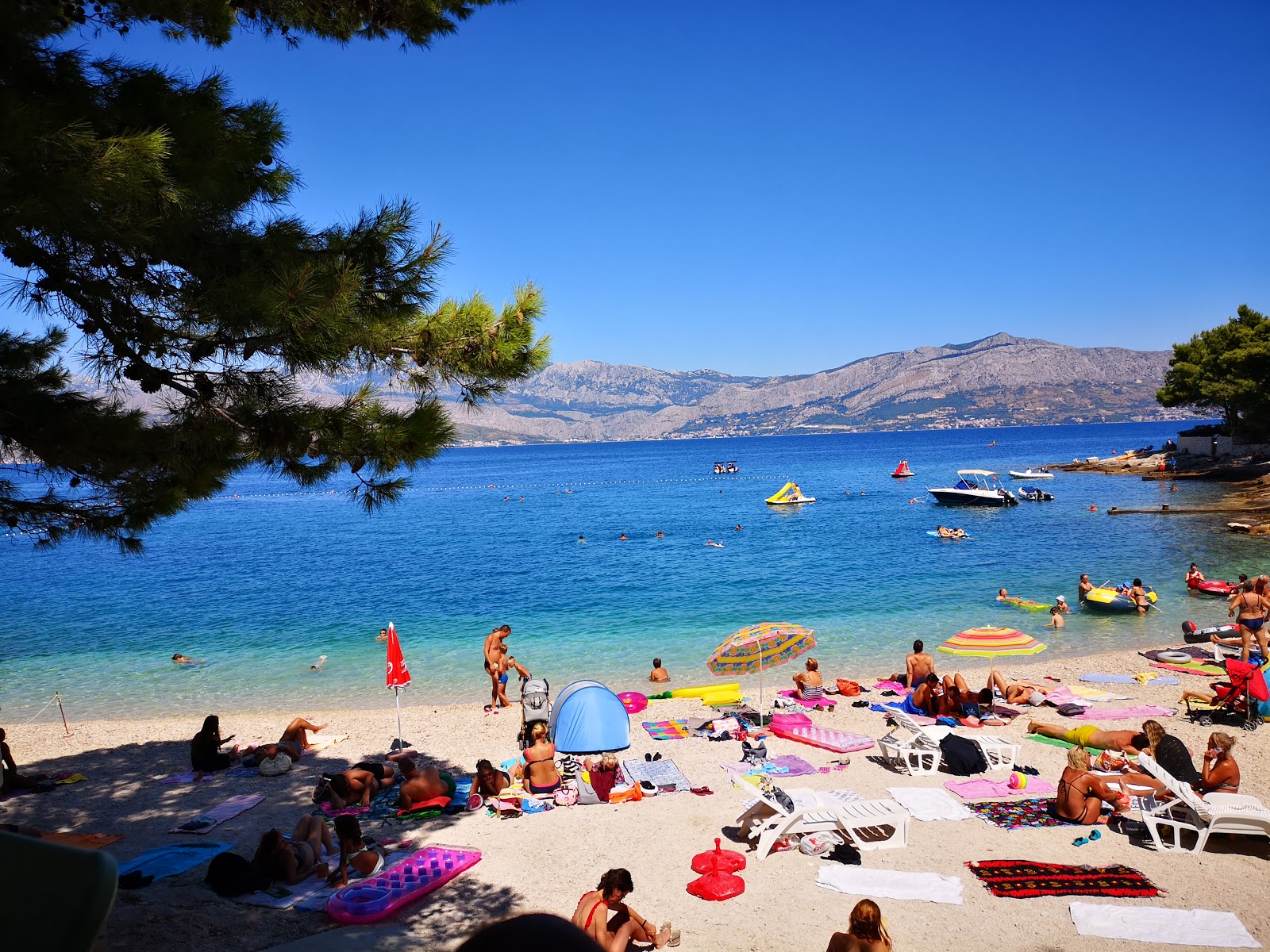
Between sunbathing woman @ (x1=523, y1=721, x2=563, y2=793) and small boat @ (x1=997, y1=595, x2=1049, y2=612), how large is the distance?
57.7ft

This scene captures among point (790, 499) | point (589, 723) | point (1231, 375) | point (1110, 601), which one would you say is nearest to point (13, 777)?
point (589, 723)

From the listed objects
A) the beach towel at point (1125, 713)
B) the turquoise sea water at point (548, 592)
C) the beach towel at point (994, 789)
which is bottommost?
the turquoise sea water at point (548, 592)

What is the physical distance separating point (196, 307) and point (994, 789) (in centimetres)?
1040

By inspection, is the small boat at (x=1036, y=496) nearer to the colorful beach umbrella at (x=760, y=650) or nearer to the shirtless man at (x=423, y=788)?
the colorful beach umbrella at (x=760, y=650)

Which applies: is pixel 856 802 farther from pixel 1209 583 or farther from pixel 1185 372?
pixel 1185 372

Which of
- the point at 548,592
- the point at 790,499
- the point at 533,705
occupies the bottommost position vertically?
the point at 548,592

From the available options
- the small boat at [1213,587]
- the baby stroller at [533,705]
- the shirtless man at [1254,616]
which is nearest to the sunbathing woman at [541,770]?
the baby stroller at [533,705]

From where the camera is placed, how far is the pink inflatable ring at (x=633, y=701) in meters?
15.4

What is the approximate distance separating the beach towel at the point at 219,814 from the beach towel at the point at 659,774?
5.05 m

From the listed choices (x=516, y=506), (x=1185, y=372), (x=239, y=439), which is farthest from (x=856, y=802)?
(x=1185, y=372)


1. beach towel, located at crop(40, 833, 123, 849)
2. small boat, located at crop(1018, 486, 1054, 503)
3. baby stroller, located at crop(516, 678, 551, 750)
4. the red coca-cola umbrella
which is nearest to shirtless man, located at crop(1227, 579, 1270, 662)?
baby stroller, located at crop(516, 678, 551, 750)

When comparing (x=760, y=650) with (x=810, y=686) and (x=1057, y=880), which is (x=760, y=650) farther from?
(x=1057, y=880)

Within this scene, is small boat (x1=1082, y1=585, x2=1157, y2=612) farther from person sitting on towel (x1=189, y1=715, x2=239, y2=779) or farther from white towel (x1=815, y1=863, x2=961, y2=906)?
person sitting on towel (x1=189, y1=715, x2=239, y2=779)

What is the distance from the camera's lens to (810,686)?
15.4 metres
